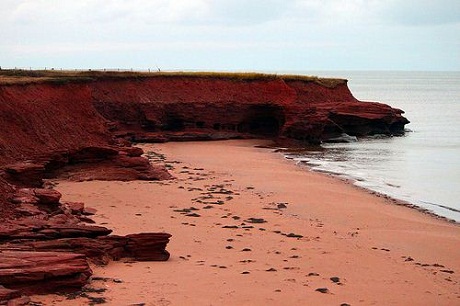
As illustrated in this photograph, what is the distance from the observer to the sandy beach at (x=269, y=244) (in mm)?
11047

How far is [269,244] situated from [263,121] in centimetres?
3212

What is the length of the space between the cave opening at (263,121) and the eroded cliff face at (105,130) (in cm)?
8

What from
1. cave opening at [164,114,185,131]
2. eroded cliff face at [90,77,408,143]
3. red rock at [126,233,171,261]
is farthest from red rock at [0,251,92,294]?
cave opening at [164,114,185,131]

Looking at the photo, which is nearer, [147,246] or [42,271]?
[42,271]

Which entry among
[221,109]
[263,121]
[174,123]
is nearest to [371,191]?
[221,109]

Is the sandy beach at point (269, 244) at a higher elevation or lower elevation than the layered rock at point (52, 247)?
lower

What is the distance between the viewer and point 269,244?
14703 millimetres

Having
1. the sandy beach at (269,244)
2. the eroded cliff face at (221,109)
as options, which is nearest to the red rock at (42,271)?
the sandy beach at (269,244)

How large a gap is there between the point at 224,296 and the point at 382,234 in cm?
723

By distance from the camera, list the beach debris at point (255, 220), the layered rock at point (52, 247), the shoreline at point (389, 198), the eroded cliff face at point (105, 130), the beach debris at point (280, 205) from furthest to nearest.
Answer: the shoreline at point (389, 198)
the beach debris at point (280, 205)
the beach debris at point (255, 220)
the eroded cliff face at point (105, 130)
the layered rock at point (52, 247)

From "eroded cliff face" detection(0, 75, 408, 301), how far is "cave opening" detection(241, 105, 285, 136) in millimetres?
75

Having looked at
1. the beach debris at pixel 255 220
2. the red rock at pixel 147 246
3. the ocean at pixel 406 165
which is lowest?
the ocean at pixel 406 165

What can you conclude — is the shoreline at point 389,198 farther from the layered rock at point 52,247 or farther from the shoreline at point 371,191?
the layered rock at point 52,247

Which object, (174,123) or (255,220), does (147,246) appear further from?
(174,123)
